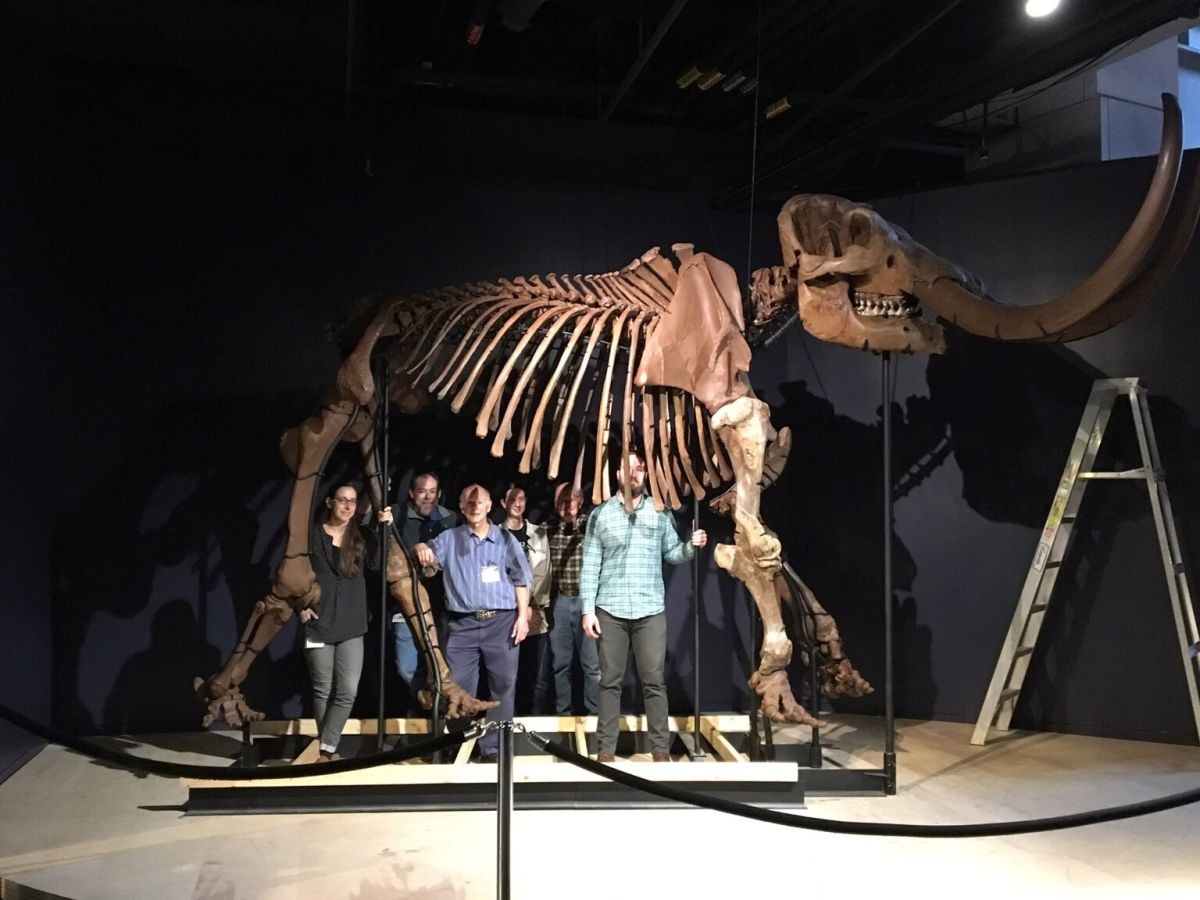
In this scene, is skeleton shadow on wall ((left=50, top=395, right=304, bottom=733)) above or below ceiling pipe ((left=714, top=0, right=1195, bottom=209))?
below

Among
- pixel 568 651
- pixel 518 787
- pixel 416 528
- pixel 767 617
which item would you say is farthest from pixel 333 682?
pixel 767 617

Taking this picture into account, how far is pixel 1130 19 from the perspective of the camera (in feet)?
15.4

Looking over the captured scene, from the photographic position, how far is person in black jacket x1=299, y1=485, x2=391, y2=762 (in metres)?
5.32

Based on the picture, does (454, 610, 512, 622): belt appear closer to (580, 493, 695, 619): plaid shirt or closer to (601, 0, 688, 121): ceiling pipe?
(580, 493, 695, 619): plaid shirt

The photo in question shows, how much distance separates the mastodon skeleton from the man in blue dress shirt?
7.2 inches

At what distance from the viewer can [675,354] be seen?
510cm

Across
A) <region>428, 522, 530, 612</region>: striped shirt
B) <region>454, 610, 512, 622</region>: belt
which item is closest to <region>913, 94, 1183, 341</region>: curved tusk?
<region>428, 522, 530, 612</region>: striped shirt

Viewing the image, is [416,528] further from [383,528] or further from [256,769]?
[256,769]

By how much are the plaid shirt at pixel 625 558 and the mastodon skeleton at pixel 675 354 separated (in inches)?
7.6

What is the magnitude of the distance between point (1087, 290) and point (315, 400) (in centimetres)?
496

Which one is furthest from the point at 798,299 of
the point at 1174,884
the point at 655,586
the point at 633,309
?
the point at 1174,884

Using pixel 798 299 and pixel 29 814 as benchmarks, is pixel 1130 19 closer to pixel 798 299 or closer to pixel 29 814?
pixel 798 299

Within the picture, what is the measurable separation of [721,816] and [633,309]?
2.70 m

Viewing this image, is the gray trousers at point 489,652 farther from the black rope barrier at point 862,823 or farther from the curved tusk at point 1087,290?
the curved tusk at point 1087,290
